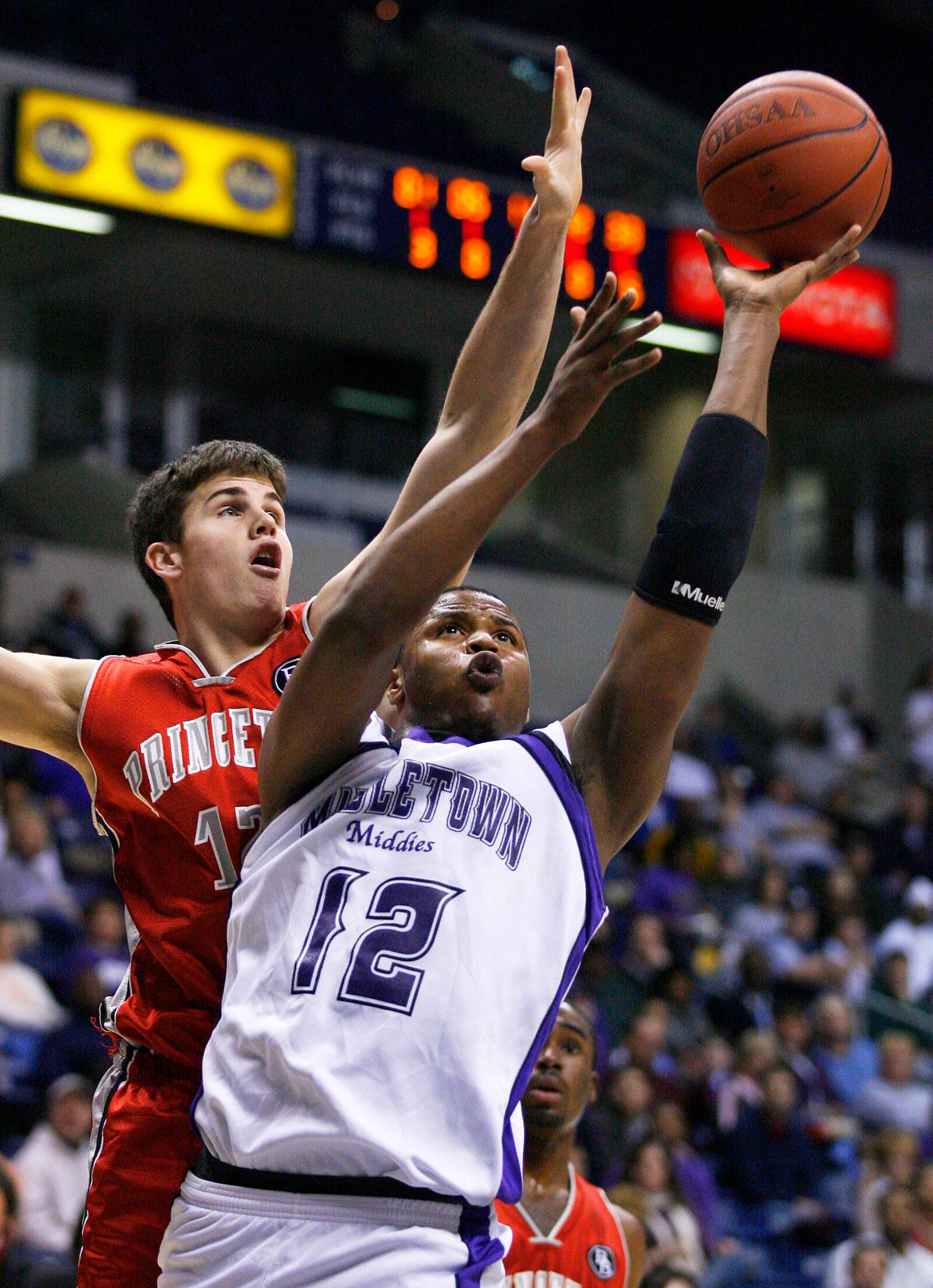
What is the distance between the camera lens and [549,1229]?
4219 millimetres

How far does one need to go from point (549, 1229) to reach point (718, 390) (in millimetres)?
2544

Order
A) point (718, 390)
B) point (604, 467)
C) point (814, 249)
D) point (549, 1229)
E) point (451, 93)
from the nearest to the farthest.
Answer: point (718, 390) → point (814, 249) → point (549, 1229) → point (451, 93) → point (604, 467)

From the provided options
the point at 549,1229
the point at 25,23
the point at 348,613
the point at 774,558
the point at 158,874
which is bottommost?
the point at 549,1229

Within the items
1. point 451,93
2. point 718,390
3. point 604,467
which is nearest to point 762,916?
point 604,467

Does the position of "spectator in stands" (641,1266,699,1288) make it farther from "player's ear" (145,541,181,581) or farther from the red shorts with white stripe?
"player's ear" (145,541,181,581)

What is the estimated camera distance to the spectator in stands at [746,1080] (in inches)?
355

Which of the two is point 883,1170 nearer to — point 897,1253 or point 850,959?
point 897,1253

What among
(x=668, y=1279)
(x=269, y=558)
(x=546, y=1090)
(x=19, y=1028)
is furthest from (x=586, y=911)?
(x=19, y=1028)

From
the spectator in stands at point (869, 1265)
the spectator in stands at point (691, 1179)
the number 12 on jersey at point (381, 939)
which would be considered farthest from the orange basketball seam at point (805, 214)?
the spectator in stands at point (869, 1265)

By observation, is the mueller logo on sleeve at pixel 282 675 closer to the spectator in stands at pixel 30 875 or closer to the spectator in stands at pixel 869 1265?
the spectator in stands at pixel 869 1265

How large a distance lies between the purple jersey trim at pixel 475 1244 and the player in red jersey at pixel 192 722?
0.67 metres

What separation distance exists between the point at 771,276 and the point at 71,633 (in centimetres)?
968

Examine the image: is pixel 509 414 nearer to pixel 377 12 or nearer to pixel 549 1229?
pixel 549 1229

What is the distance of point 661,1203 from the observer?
24.3 ft
